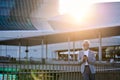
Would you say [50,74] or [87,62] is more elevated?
[87,62]

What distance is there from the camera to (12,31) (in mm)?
64875

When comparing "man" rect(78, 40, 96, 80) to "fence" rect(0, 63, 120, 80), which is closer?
"man" rect(78, 40, 96, 80)

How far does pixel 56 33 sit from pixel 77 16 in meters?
9.15

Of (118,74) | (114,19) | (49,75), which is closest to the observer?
(49,75)

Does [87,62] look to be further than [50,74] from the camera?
No

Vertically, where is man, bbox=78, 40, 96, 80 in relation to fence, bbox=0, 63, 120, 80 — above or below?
above

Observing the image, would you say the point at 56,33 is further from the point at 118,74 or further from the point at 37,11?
the point at 118,74

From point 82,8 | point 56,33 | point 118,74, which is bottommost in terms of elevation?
point 118,74

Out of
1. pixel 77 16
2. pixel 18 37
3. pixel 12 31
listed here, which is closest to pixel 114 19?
pixel 77 16

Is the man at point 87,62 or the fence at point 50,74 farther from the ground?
the man at point 87,62

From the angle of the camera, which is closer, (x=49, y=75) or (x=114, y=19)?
(x=49, y=75)

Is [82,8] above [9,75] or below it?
above

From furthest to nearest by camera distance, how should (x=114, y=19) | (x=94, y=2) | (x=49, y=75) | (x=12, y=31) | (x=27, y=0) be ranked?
(x=27, y=0)
(x=12, y=31)
(x=94, y=2)
(x=114, y=19)
(x=49, y=75)

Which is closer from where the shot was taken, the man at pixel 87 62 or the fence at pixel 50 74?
the man at pixel 87 62
